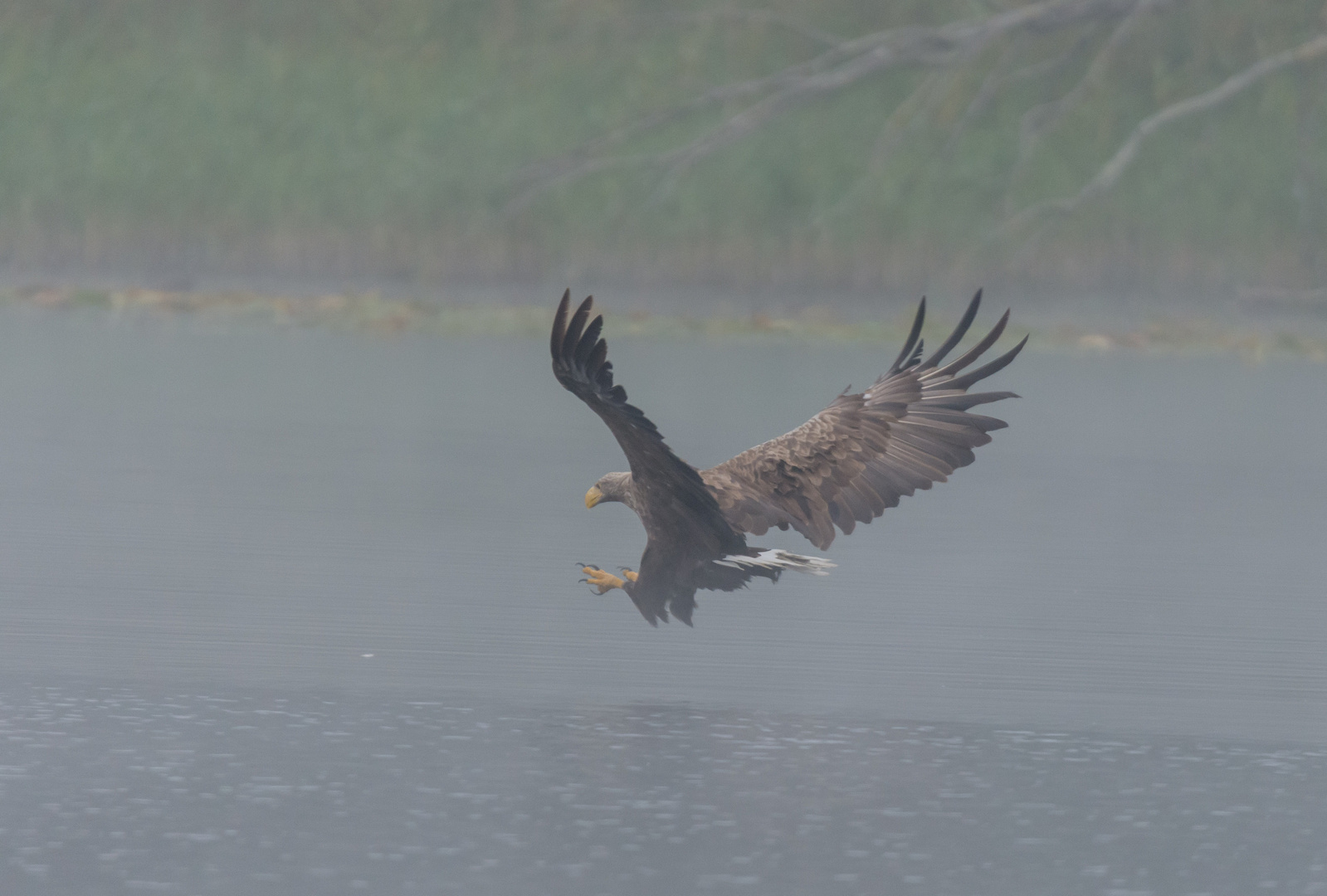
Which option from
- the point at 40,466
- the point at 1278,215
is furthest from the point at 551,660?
the point at 1278,215

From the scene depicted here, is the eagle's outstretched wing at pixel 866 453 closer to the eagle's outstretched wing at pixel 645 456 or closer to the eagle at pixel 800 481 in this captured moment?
the eagle at pixel 800 481

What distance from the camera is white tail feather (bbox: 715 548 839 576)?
592cm

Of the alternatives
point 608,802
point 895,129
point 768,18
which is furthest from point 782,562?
point 768,18

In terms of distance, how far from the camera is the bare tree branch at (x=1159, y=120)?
21234mm

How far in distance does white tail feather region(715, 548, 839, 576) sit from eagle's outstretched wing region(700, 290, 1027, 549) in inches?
3.9

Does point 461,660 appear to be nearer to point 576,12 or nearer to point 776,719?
point 776,719

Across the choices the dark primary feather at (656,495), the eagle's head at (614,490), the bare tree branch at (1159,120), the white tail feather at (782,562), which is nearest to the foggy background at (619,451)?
the bare tree branch at (1159,120)

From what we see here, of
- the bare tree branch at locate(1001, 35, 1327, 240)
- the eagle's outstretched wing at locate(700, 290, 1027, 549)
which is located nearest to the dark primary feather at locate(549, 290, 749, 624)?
the eagle's outstretched wing at locate(700, 290, 1027, 549)

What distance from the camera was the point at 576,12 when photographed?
24.1 m

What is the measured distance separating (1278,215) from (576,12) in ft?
25.5

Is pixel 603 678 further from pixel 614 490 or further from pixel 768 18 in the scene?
pixel 768 18

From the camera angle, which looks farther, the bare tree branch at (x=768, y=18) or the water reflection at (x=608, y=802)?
the bare tree branch at (x=768, y=18)

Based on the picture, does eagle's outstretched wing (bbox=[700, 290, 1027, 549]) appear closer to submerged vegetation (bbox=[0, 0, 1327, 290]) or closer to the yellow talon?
the yellow talon

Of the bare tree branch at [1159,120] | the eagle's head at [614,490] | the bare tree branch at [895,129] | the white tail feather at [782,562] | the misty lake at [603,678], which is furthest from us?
the bare tree branch at [895,129]
